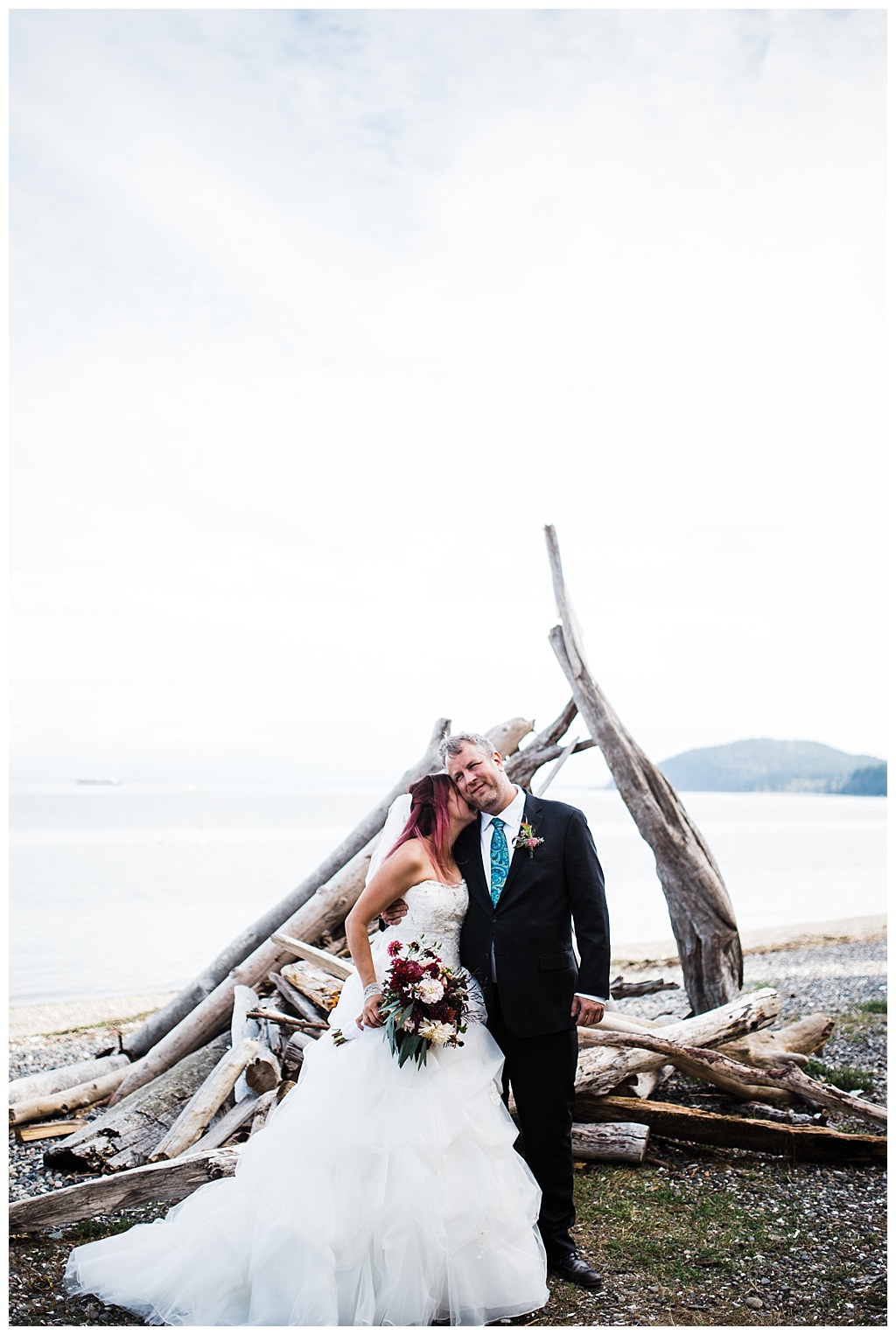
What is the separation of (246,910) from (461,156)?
25261mm

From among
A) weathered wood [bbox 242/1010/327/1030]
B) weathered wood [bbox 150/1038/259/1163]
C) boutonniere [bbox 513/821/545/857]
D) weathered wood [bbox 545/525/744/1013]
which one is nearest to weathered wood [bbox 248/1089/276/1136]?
weathered wood [bbox 150/1038/259/1163]

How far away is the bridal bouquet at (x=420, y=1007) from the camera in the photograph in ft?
14.2

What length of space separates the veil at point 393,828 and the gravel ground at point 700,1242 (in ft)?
6.94

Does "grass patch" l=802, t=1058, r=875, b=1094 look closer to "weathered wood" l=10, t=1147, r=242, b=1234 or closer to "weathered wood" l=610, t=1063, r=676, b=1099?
"weathered wood" l=610, t=1063, r=676, b=1099

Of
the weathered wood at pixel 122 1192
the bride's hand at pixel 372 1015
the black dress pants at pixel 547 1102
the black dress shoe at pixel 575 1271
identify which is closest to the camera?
the black dress shoe at pixel 575 1271

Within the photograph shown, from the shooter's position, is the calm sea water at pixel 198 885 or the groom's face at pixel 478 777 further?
the calm sea water at pixel 198 885

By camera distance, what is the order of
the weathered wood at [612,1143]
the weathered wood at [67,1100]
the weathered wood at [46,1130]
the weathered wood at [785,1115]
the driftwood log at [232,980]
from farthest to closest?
the driftwood log at [232,980]
the weathered wood at [67,1100]
the weathered wood at [46,1130]
the weathered wood at [785,1115]
the weathered wood at [612,1143]

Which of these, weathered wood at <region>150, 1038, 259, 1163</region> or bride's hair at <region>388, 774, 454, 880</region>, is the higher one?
bride's hair at <region>388, 774, 454, 880</region>

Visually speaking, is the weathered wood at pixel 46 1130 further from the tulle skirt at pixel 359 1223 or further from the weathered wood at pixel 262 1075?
the tulle skirt at pixel 359 1223

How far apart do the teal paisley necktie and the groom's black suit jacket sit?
29 mm

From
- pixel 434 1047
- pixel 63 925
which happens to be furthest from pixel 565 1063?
pixel 63 925

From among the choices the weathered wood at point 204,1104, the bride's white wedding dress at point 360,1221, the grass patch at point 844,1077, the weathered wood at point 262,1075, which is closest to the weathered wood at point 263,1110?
the weathered wood at point 262,1075

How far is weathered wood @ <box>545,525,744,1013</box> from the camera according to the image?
8.31m

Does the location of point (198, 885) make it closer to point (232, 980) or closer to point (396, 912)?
point (232, 980)
